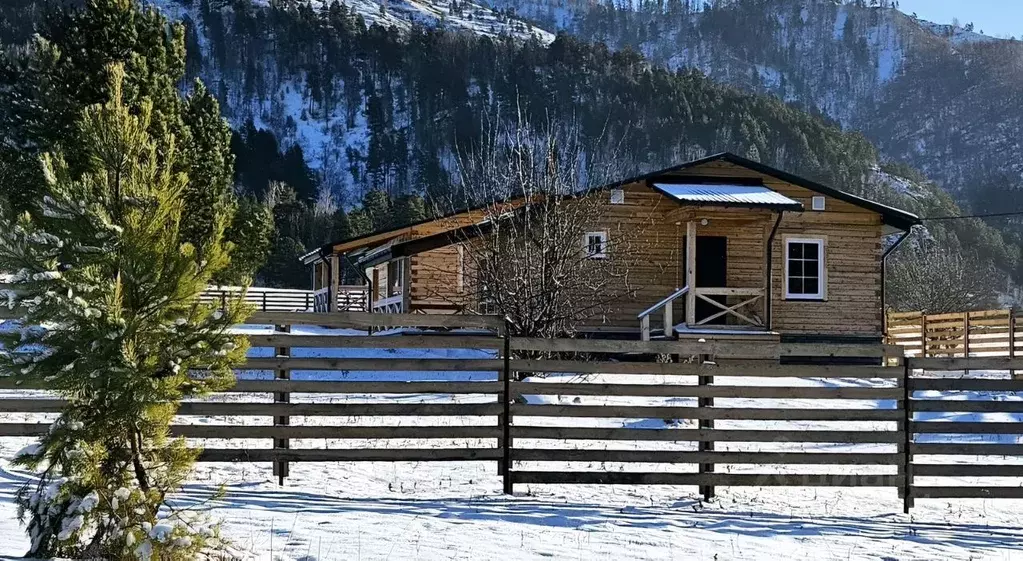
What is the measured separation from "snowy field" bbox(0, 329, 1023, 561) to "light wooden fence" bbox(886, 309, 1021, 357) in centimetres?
1518

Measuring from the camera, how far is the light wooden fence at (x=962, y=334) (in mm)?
24141

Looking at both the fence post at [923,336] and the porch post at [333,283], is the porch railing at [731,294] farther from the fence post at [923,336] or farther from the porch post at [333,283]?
the porch post at [333,283]

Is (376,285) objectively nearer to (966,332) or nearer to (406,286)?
(406,286)

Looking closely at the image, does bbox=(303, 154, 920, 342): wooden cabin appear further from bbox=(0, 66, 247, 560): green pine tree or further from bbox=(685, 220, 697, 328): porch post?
bbox=(0, 66, 247, 560): green pine tree

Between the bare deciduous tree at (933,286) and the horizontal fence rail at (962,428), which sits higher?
the bare deciduous tree at (933,286)

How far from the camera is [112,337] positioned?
4.96 meters

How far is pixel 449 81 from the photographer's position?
452 feet

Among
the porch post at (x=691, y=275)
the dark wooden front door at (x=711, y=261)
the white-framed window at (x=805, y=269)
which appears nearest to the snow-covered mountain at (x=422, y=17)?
the dark wooden front door at (x=711, y=261)

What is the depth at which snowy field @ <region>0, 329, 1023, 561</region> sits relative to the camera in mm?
Result: 6484

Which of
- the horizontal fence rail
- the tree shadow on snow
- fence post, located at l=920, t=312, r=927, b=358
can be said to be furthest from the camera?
fence post, located at l=920, t=312, r=927, b=358

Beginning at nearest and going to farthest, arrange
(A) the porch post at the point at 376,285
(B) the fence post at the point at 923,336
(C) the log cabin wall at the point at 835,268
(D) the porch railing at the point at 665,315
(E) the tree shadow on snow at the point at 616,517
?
1. (E) the tree shadow on snow at the point at 616,517
2. (D) the porch railing at the point at 665,315
3. (C) the log cabin wall at the point at 835,268
4. (B) the fence post at the point at 923,336
5. (A) the porch post at the point at 376,285

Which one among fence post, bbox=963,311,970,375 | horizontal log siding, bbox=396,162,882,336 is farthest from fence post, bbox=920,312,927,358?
horizontal log siding, bbox=396,162,882,336

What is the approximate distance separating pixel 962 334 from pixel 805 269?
21.1 feet

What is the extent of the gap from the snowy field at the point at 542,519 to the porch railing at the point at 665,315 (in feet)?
35.3
